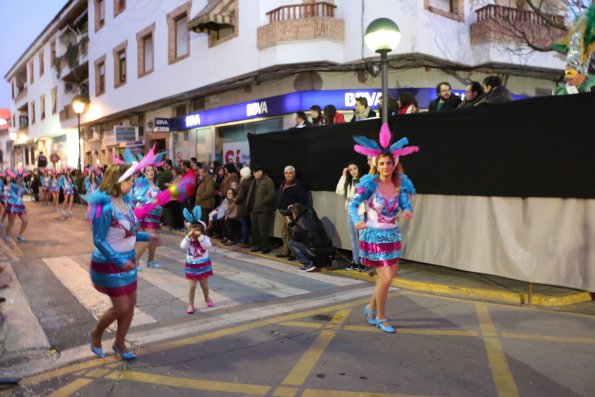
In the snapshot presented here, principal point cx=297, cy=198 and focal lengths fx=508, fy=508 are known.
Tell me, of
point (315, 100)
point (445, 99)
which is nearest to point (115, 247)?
point (445, 99)

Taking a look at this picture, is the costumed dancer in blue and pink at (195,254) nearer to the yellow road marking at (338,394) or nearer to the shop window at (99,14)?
the yellow road marking at (338,394)

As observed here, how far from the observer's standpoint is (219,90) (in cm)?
1820

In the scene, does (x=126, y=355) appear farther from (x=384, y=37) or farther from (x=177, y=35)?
(x=177, y=35)

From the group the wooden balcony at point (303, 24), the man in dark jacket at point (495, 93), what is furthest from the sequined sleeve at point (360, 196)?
the wooden balcony at point (303, 24)

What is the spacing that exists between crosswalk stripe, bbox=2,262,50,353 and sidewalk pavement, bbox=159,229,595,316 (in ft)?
14.9

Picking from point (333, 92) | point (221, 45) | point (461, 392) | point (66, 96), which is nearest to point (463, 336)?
point (461, 392)

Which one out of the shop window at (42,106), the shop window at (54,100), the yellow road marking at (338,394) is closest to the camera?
the yellow road marking at (338,394)

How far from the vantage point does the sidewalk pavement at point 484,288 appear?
621 cm

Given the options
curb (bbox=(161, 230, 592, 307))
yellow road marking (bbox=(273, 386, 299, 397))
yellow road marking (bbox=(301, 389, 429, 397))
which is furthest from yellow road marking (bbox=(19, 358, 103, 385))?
curb (bbox=(161, 230, 592, 307))

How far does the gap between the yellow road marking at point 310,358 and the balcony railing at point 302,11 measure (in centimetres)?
1068

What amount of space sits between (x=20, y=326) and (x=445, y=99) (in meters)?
6.84

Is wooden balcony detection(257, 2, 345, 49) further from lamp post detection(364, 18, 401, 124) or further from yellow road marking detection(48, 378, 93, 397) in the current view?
yellow road marking detection(48, 378, 93, 397)

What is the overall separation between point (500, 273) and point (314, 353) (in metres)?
3.07

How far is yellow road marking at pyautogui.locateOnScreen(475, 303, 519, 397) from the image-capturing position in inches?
151
